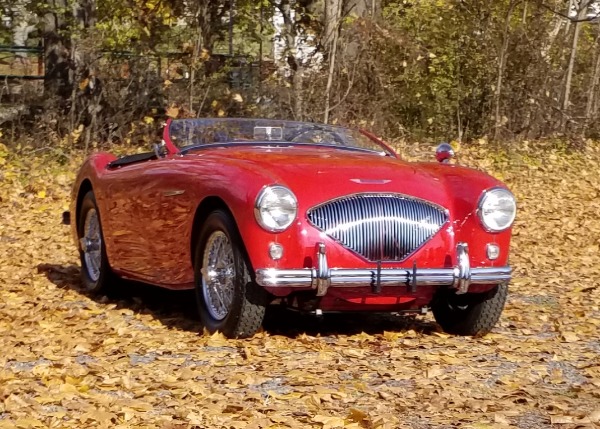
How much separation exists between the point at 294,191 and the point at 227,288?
77 cm

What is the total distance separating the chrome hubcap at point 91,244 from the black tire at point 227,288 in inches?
88.5

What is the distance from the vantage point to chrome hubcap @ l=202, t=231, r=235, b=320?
720 centimetres

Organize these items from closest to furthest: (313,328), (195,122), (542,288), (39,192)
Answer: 1. (313,328)
2. (195,122)
3. (542,288)
4. (39,192)

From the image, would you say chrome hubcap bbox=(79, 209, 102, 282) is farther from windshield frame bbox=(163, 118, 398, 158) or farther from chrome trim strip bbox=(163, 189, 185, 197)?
chrome trim strip bbox=(163, 189, 185, 197)

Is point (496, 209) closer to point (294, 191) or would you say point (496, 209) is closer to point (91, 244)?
point (294, 191)

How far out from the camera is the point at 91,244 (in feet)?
32.0

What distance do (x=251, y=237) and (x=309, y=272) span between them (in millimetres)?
382

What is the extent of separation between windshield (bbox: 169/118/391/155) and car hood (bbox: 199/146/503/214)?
520mm

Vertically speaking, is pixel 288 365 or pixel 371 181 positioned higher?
pixel 371 181

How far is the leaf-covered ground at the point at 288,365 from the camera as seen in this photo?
5.34m

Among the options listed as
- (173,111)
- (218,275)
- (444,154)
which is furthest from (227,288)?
(173,111)

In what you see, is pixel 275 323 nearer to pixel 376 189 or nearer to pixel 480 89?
pixel 376 189

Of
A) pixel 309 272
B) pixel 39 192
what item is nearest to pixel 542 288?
pixel 309 272

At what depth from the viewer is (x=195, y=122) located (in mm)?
8680
